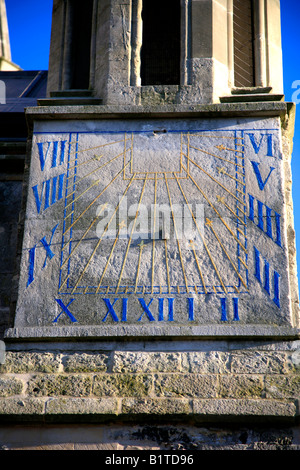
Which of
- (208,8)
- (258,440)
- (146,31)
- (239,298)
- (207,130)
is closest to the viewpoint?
(258,440)

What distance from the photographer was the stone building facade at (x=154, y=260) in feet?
21.9

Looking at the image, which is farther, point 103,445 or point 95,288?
point 95,288

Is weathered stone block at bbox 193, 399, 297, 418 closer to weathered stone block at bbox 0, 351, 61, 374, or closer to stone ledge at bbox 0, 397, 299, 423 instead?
stone ledge at bbox 0, 397, 299, 423

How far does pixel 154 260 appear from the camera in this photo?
730cm

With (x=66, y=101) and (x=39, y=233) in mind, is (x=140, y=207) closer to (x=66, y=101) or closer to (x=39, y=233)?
(x=39, y=233)

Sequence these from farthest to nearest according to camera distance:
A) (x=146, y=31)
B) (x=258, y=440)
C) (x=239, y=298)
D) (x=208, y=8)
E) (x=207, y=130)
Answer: (x=146, y=31)
(x=208, y=8)
(x=207, y=130)
(x=239, y=298)
(x=258, y=440)

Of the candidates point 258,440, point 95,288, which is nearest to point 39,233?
point 95,288

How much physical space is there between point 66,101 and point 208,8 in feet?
5.13

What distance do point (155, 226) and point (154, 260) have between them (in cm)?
31

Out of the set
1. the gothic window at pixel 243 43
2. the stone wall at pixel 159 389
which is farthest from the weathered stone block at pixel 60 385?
the gothic window at pixel 243 43

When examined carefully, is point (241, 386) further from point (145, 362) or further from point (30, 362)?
point (30, 362)

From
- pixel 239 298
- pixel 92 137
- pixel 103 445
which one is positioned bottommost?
pixel 103 445

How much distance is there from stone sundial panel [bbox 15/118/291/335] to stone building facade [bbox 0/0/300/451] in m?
0.01

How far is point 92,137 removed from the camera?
7.90 m
